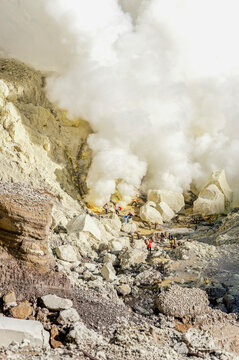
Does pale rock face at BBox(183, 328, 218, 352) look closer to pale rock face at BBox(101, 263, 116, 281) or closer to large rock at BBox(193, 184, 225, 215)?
pale rock face at BBox(101, 263, 116, 281)

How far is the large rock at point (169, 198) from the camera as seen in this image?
15.1 meters

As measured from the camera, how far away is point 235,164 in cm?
1612

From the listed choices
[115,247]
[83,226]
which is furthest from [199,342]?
[83,226]

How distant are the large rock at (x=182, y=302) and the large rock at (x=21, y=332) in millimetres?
2646

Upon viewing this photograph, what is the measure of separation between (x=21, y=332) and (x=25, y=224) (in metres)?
1.89

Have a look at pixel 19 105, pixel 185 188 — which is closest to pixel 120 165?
pixel 185 188

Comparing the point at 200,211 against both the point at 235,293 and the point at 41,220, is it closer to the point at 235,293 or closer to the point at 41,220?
the point at 235,293

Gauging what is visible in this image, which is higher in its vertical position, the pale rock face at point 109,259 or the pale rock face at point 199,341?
the pale rock face at point 109,259

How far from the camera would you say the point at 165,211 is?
14.6 metres

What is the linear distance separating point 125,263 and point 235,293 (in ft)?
9.44

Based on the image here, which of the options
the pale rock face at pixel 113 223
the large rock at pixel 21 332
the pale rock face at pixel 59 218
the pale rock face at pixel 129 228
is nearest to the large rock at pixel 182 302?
the large rock at pixel 21 332

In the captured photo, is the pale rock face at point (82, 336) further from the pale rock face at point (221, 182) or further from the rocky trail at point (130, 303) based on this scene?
the pale rock face at point (221, 182)

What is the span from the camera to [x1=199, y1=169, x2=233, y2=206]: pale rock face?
50.0 ft

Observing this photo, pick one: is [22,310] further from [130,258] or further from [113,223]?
[113,223]
